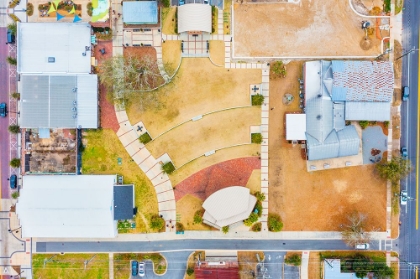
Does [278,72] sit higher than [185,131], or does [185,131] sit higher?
[278,72]

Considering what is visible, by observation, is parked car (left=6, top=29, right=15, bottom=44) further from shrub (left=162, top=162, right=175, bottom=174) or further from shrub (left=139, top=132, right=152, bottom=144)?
shrub (left=162, top=162, right=175, bottom=174)

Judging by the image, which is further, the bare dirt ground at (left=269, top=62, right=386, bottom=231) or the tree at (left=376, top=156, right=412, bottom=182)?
the bare dirt ground at (left=269, top=62, right=386, bottom=231)

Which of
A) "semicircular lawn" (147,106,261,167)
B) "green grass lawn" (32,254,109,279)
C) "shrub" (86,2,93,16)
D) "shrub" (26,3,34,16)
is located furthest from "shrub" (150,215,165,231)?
"shrub" (26,3,34,16)

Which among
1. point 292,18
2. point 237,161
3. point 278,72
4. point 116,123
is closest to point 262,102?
point 278,72

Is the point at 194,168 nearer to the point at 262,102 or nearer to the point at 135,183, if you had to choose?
the point at 135,183

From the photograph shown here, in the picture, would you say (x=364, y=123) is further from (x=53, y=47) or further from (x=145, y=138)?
(x=53, y=47)
